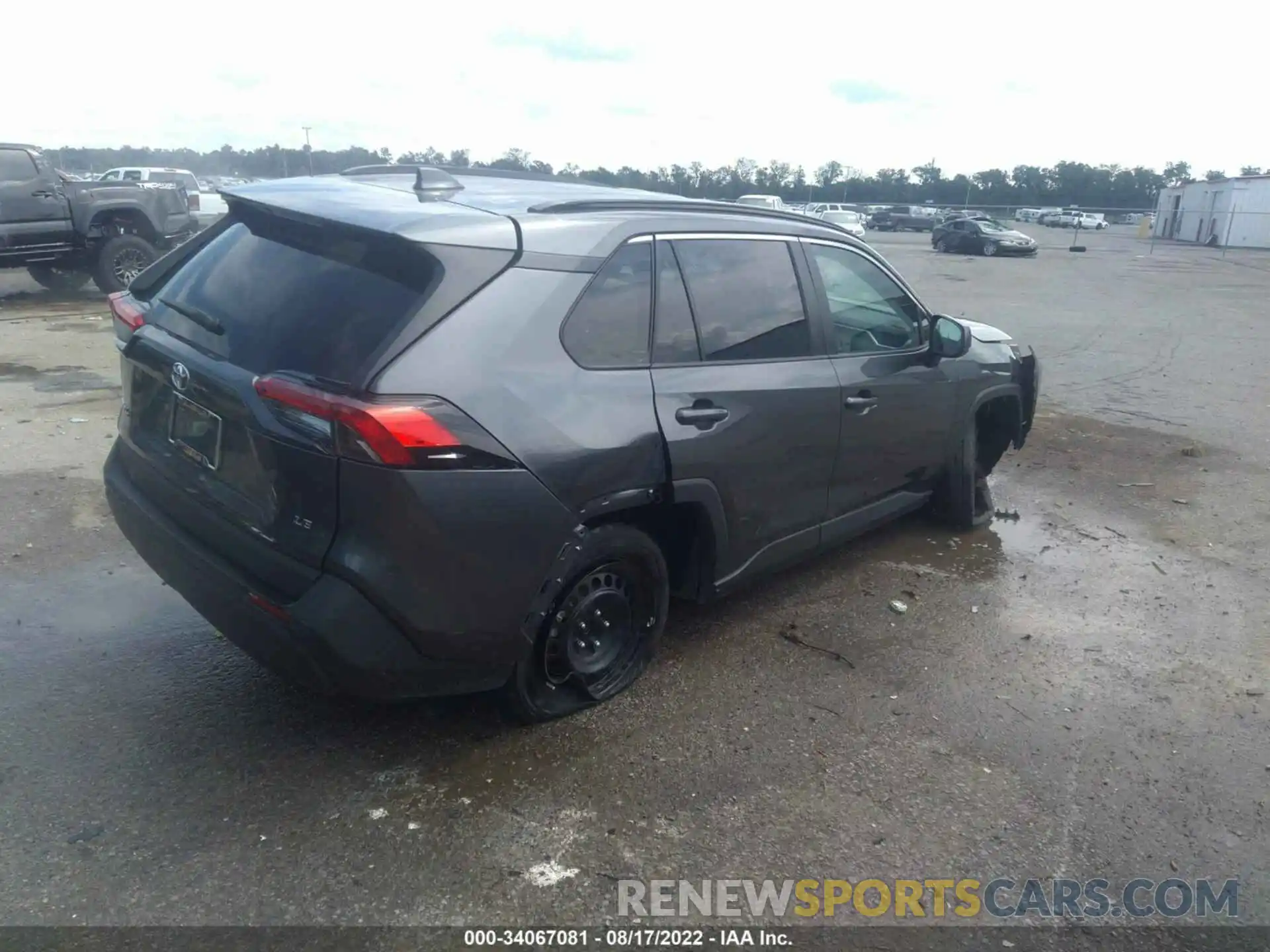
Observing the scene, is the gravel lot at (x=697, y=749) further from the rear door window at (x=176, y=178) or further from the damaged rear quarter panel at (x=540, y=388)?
the rear door window at (x=176, y=178)

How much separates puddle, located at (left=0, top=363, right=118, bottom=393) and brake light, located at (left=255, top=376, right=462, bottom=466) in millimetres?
6196

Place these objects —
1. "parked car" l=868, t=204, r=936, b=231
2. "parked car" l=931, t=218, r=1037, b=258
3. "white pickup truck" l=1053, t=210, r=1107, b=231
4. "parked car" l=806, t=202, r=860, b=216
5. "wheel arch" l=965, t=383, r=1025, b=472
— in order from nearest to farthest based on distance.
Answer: "wheel arch" l=965, t=383, r=1025, b=472 → "parked car" l=931, t=218, r=1037, b=258 → "parked car" l=806, t=202, r=860, b=216 → "parked car" l=868, t=204, r=936, b=231 → "white pickup truck" l=1053, t=210, r=1107, b=231

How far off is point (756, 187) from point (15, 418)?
58.5 m

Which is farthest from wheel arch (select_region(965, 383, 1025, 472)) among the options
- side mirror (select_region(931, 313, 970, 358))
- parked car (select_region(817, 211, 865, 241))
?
parked car (select_region(817, 211, 865, 241))

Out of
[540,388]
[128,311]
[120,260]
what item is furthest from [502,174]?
[120,260]

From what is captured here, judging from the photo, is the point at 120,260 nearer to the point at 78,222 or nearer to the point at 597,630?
the point at 78,222

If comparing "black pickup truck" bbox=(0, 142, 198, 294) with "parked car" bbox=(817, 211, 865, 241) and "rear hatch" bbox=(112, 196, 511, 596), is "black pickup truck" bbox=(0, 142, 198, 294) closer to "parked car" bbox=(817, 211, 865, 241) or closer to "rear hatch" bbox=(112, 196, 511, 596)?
"rear hatch" bbox=(112, 196, 511, 596)

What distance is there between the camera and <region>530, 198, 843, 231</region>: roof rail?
3.31 meters

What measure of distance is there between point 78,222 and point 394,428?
42.6 feet

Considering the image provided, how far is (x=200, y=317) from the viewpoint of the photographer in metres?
3.19

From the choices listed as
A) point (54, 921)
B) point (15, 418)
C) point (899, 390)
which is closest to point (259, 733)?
point (54, 921)

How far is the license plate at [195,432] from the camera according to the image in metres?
3.02

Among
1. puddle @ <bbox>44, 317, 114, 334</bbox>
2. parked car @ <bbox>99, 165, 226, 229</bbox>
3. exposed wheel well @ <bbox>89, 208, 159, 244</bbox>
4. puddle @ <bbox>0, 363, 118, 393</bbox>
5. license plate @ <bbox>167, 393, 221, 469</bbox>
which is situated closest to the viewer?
license plate @ <bbox>167, 393, 221, 469</bbox>

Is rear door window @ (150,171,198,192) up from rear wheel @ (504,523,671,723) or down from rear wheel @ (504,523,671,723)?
up
